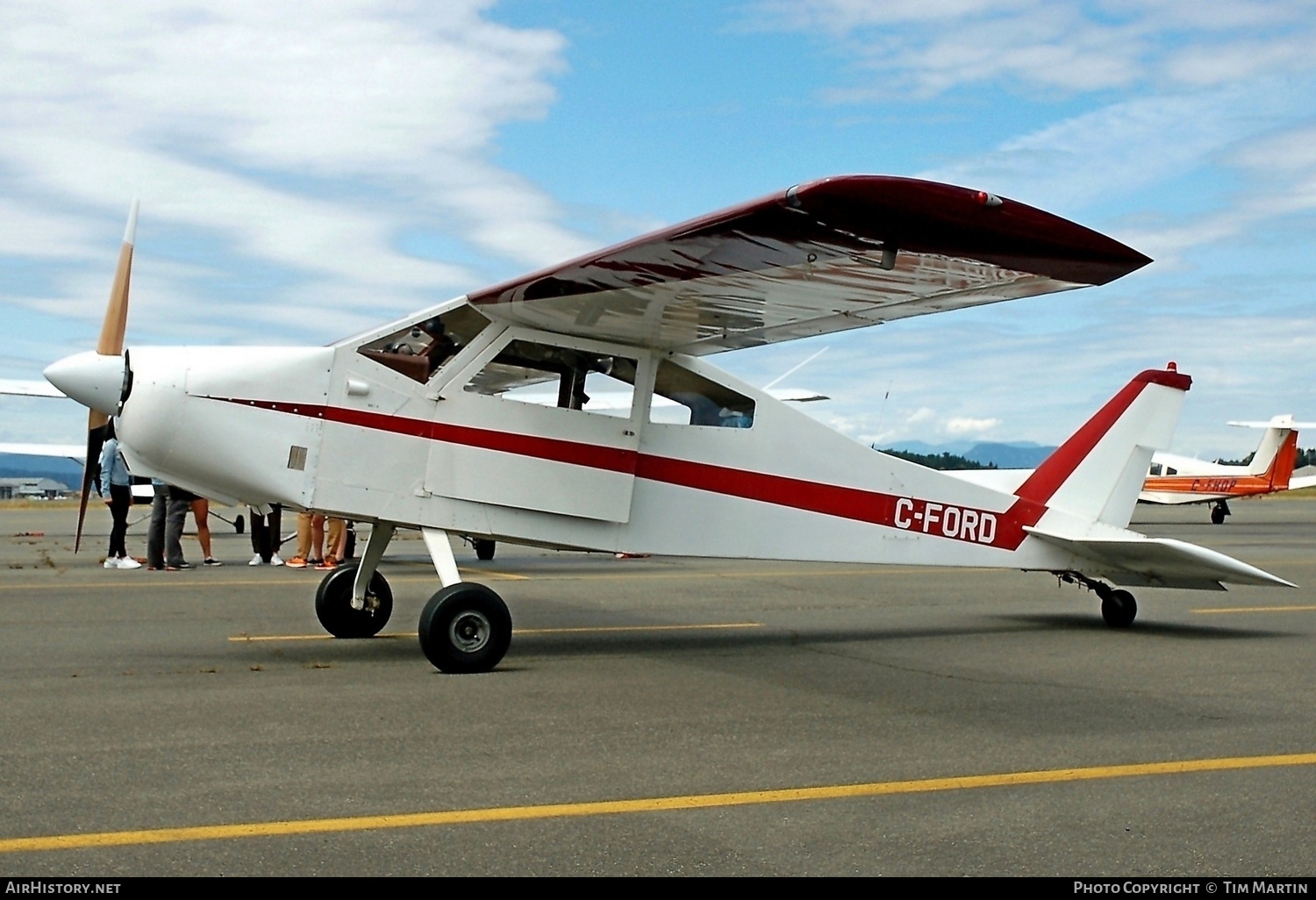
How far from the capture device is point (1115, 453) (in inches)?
414

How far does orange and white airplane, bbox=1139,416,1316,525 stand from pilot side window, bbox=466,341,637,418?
3425 cm

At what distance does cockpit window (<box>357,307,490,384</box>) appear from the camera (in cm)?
787

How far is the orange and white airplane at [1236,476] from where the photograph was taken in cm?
3881

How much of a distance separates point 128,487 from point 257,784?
37.6 feet

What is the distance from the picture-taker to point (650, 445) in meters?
8.50

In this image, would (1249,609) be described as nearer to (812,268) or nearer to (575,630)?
(575,630)

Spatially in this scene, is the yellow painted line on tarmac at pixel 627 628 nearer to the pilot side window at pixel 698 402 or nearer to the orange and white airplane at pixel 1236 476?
the pilot side window at pixel 698 402

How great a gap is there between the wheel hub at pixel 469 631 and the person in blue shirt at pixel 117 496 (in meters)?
8.98

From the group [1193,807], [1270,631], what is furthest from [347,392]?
[1270,631]

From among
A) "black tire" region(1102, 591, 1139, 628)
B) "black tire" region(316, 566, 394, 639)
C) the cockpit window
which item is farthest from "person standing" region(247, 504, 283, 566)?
"black tire" region(1102, 591, 1139, 628)

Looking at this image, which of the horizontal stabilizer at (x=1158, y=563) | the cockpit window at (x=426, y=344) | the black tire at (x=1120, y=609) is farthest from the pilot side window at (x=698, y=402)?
the black tire at (x=1120, y=609)

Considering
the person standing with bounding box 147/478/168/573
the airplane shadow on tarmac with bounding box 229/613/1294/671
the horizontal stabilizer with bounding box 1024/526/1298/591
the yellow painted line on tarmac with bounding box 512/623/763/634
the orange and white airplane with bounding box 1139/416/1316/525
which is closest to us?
the airplane shadow on tarmac with bounding box 229/613/1294/671

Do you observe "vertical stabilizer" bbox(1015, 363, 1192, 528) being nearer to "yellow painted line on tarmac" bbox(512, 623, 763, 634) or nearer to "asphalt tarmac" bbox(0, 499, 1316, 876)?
"asphalt tarmac" bbox(0, 499, 1316, 876)

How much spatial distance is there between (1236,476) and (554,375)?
36019 mm
